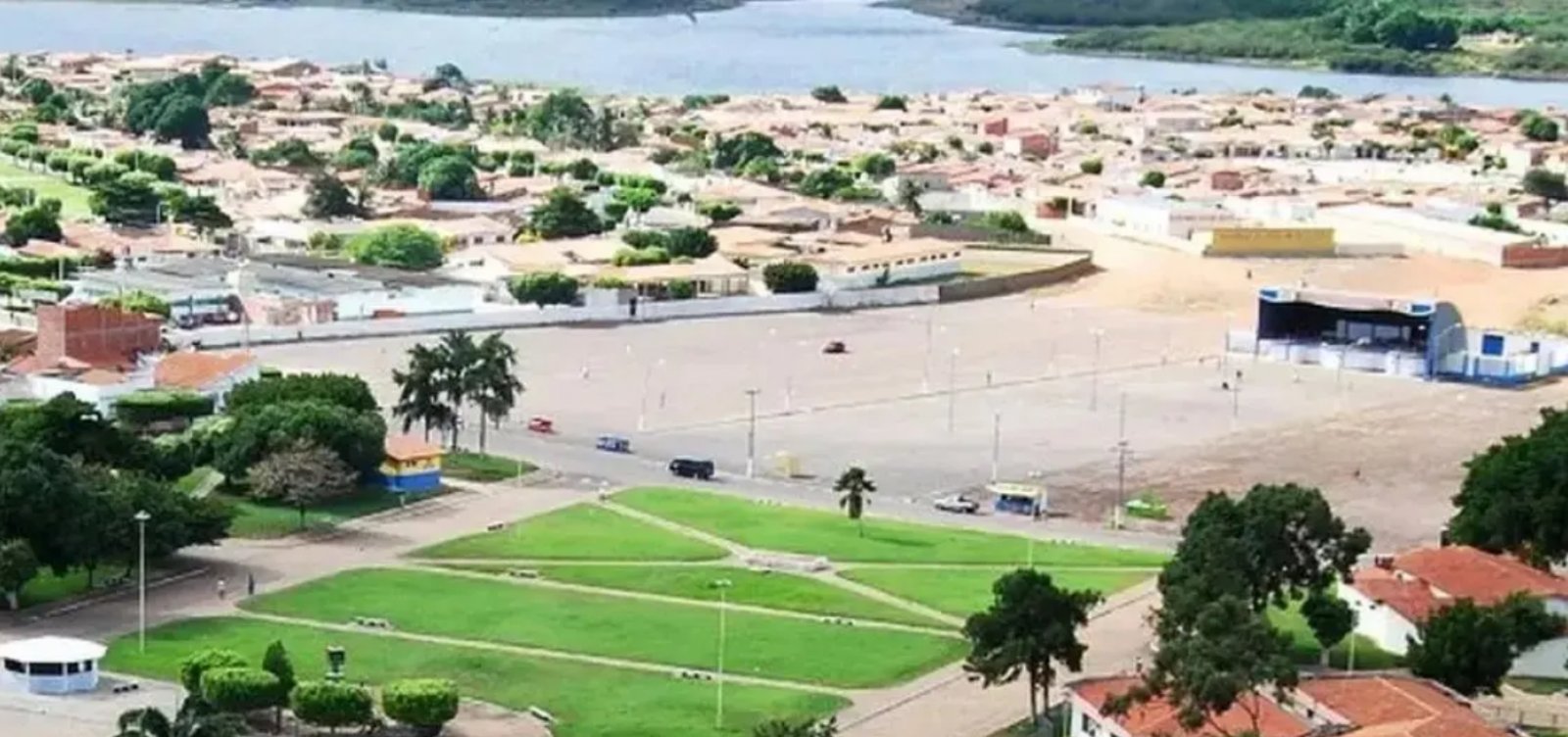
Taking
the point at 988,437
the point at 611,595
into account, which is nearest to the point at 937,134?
the point at 988,437

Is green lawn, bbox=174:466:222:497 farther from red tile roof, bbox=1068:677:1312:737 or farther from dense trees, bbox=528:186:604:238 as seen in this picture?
dense trees, bbox=528:186:604:238

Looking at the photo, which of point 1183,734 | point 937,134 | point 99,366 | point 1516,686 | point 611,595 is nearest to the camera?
point 1183,734

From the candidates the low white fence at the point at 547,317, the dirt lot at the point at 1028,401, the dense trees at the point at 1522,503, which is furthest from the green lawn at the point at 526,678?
the low white fence at the point at 547,317

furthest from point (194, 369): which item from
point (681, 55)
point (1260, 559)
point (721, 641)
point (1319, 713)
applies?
point (681, 55)

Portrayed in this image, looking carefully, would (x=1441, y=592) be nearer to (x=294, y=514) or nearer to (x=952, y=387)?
(x=294, y=514)

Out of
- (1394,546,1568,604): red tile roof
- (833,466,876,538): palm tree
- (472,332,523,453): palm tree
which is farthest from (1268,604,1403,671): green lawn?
(472,332,523,453): palm tree

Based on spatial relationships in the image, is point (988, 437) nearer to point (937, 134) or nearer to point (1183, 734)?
point (1183, 734)
